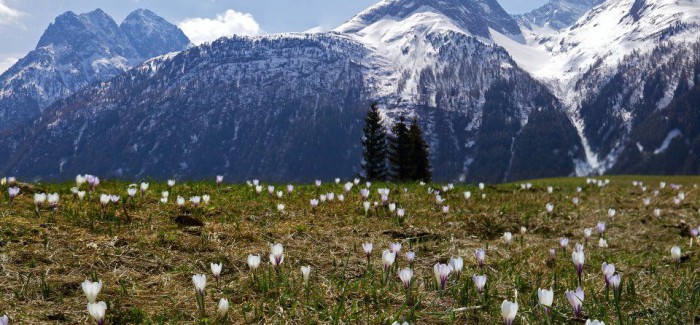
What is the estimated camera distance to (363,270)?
4.71m

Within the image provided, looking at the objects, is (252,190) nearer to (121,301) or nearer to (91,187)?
(91,187)

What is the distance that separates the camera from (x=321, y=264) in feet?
16.2

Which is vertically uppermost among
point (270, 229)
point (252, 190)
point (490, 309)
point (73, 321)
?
point (252, 190)

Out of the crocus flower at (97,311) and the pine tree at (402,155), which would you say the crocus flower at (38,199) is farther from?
the pine tree at (402,155)

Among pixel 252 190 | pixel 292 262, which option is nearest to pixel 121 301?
pixel 292 262

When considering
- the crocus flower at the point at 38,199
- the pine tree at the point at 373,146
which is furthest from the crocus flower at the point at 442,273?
the pine tree at the point at 373,146

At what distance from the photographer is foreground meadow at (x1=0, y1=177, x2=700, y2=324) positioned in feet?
11.4

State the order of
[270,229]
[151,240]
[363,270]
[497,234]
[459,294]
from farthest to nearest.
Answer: [497,234] → [270,229] → [151,240] → [363,270] → [459,294]

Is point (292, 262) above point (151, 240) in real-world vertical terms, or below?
below

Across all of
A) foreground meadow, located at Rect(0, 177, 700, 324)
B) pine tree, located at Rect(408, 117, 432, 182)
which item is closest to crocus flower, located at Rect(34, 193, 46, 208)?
foreground meadow, located at Rect(0, 177, 700, 324)

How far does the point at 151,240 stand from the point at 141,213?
1636mm

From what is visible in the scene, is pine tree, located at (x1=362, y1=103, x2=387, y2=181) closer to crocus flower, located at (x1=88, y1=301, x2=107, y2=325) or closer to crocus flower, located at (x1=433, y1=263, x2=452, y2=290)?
crocus flower, located at (x1=433, y1=263, x2=452, y2=290)

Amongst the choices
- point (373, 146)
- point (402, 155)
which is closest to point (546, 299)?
point (402, 155)

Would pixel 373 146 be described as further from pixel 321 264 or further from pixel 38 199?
pixel 321 264
